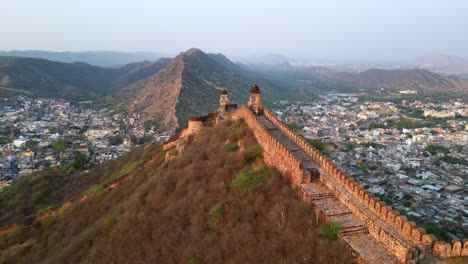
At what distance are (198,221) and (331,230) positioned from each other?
5.50 m

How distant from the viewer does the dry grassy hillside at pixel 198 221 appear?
11539 mm

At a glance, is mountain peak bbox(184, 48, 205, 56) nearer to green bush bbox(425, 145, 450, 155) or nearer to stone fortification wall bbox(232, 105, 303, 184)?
green bush bbox(425, 145, 450, 155)

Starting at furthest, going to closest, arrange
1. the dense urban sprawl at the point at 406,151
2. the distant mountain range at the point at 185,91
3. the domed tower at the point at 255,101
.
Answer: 1. the distant mountain range at the point at 185,91
2. the dense urban sprawl at the point at 406,151
3. the domed tower at the point at 255,101

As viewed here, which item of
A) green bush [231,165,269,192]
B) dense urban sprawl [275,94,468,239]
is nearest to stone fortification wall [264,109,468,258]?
green bush [231,165,269,192]

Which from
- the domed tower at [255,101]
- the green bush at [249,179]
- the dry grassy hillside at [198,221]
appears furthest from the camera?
the domed tower at [255,101]

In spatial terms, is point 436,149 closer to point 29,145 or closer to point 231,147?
point 231,147

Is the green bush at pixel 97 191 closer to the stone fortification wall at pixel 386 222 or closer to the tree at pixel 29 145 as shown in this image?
the stone fortification wall at pixel 386 222

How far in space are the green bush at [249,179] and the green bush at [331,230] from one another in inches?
166

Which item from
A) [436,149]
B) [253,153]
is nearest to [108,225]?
[253,153]

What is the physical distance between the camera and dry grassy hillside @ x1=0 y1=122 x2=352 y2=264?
11539 millimetres

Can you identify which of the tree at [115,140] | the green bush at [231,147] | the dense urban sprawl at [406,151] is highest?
the green bush at [231,147]

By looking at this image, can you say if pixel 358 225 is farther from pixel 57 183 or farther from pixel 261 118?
pixel 57 183

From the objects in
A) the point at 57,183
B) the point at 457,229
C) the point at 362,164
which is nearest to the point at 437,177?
the point at 362,164

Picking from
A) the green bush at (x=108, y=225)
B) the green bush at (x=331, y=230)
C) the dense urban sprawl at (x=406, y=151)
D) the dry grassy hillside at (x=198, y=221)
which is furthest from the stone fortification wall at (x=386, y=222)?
the dense urban sprawl at (x=406, y=151)
